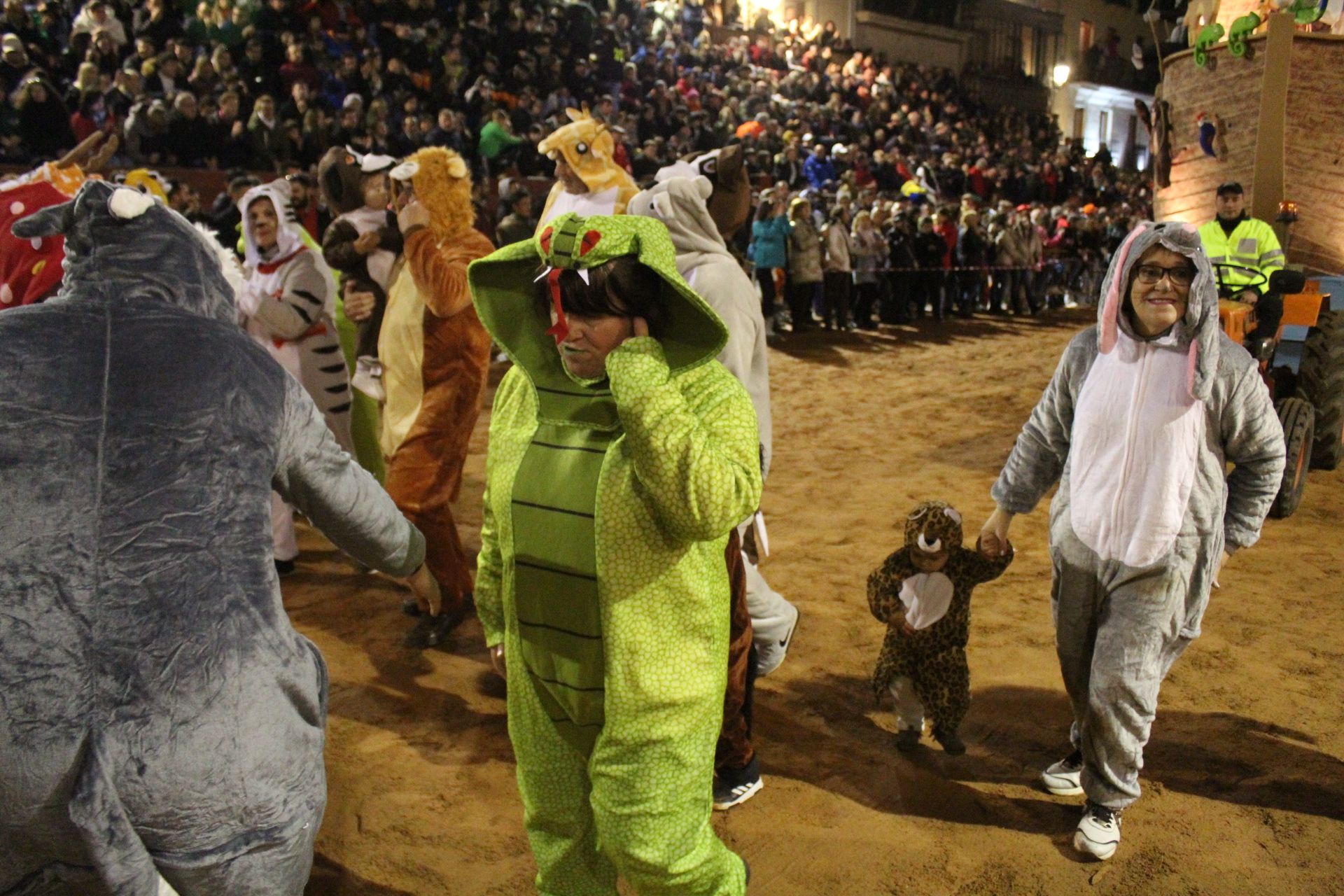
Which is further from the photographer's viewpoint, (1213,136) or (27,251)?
(1213,136)

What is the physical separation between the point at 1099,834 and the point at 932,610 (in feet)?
2.73

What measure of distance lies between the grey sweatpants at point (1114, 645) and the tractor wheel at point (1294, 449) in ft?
12.6

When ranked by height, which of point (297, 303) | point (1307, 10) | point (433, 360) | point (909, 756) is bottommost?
point (909, 756)

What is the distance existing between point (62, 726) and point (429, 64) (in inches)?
577

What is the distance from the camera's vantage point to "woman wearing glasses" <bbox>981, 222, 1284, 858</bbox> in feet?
9.17

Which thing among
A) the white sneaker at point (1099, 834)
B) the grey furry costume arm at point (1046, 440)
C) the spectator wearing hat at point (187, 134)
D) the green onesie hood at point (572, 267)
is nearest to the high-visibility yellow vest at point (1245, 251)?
the grey furry costume arm at point (1046, 440)

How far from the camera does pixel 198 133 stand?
11.5 meters

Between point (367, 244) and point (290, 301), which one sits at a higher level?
point (367, 244)

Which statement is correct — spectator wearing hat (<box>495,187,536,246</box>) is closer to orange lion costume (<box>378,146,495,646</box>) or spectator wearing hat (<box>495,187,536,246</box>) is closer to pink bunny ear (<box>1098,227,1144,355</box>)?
orange lion costume (<box>378,146,495,646</box>)

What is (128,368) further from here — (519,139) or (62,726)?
(519,139)

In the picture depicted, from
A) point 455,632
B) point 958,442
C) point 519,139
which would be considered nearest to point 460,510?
point 455,632

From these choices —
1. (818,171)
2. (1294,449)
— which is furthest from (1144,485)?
(818,171)

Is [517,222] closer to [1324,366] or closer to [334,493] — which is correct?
[1324,366]

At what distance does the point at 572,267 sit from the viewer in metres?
1.99
